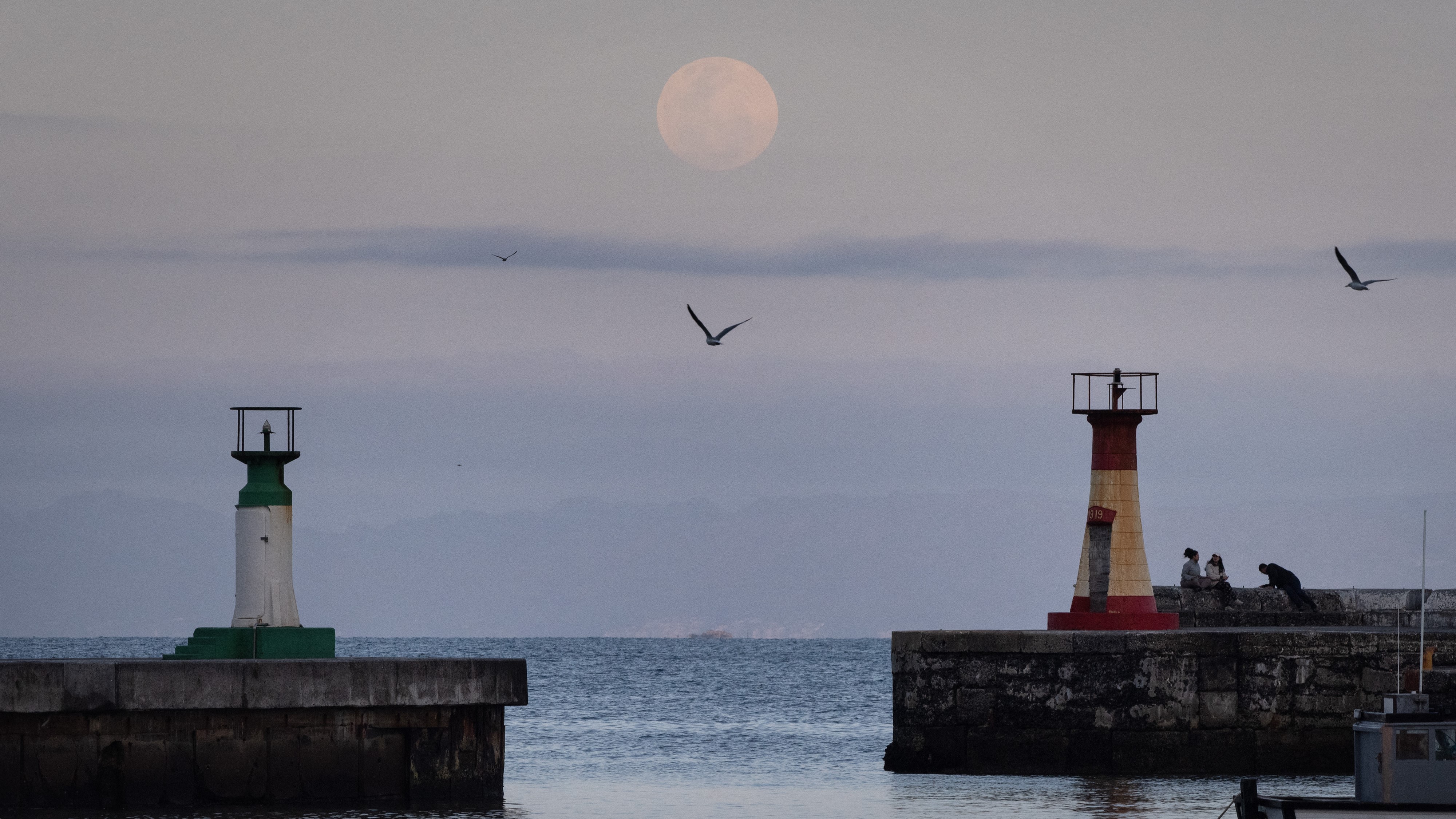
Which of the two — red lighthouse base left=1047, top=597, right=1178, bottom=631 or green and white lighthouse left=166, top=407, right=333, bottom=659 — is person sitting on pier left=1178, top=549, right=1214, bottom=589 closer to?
red lighthouse base left=1047, top=597, right=1178, bottom=631

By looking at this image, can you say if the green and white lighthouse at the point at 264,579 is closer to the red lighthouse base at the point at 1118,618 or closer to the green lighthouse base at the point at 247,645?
the green lighthouse base at the point at 247,645

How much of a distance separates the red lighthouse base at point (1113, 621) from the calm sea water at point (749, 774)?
2.71 m

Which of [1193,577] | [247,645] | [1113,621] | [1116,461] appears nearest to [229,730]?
[247,645]

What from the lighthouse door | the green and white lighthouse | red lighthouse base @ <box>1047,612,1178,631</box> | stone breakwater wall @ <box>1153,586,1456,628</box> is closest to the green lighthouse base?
the green and white lighthouse

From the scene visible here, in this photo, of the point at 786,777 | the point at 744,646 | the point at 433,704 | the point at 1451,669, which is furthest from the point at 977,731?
the point at 744,646

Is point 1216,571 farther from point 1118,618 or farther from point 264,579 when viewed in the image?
point 264,579

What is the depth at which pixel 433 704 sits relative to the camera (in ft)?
58.0

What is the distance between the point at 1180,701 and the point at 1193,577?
536 cm

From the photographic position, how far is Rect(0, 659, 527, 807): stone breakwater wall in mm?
16422

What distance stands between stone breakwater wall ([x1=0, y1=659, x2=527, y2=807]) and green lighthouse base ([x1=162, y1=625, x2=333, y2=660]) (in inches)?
54.3

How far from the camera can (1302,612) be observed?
90.4 ft

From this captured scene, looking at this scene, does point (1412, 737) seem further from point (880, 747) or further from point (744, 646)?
point (744, 646)

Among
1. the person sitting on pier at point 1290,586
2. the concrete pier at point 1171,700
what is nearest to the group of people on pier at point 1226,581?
the person sitting on pier at point 1290,586

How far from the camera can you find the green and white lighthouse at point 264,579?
18562 mm
